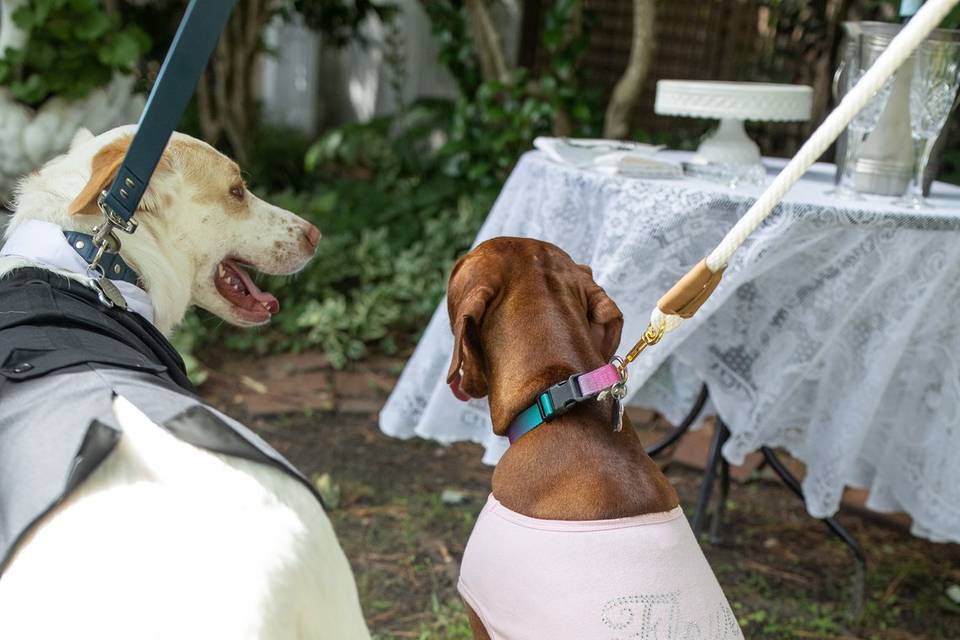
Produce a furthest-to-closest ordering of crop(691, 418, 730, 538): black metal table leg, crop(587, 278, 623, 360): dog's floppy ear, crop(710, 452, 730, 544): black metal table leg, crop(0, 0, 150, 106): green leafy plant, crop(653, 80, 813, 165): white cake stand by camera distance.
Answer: crop(0, 0, 150, 106): green leafy plant
crop(710, 452, 730, 544): black metal table leg
crop(691, 418, 730, 538): black metal table leg
crop(653, 80, 813, 165): white cake stand
crop(587, 278, 623, 360): dog's floppy ear

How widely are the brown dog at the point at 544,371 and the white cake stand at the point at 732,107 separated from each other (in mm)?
1086

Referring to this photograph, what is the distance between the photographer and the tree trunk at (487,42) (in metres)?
5.19

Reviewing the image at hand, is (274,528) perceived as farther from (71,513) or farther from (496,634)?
(496,634)

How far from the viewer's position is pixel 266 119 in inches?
373

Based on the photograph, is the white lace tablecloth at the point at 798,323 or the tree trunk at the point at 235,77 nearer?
the white lace tablecloth at the point at 798,323

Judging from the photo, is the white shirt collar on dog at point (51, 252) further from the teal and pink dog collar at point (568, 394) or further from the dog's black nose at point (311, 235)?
the teal and pink dog collar at point (568, 394)

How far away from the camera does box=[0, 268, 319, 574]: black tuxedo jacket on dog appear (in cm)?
112

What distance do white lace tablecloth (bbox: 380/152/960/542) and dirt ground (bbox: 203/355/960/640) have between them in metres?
0.38

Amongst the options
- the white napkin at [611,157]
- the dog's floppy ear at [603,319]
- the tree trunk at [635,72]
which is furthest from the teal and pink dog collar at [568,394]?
the tree trunk at [635,72]

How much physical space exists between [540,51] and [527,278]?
221 inches

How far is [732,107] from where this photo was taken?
2.85 meters

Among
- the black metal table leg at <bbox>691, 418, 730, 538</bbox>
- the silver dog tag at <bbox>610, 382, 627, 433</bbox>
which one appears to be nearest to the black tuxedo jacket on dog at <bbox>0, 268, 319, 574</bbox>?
the silver dog tag at <bbox>610, 382, 627, 433</bbox>

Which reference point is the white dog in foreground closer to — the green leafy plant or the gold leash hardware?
the gold leash hardware

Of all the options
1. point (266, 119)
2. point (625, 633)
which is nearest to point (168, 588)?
point (625, 633)
